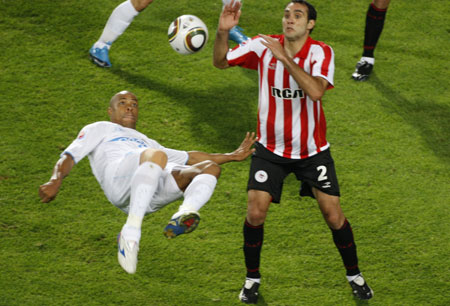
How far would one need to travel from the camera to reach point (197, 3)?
9.15 m

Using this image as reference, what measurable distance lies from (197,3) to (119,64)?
170 centimetres

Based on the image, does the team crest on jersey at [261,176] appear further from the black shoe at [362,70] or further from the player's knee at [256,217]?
the black shoe at [362,70]

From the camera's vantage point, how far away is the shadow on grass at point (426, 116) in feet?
A: 23.4

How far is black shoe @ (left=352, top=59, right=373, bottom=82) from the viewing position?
7.93 m

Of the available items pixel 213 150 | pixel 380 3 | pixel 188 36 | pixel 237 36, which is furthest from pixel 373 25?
pixel 188 36

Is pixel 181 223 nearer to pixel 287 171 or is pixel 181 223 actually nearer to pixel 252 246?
pixel 252 246

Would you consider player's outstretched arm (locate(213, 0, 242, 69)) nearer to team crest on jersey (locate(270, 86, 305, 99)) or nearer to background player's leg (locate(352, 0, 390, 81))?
team crest on jersey (locate(270, 86, 305, 99))

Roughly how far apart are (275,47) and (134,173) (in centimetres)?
124

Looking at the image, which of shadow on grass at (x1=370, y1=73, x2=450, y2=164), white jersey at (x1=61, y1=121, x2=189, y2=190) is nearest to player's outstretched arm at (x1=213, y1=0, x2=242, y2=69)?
white jersey at (x1=61, y1=121, x2=189, y2=190)

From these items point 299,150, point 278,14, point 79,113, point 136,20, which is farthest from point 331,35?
point 299,150

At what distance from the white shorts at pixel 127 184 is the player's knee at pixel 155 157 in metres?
0.10

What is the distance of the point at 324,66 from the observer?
4816 mm

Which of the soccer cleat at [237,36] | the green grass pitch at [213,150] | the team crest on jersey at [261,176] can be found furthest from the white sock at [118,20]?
the team crest on jersey at [261,176]

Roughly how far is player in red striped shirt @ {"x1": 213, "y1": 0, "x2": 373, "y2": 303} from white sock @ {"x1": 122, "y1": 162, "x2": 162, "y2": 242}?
79 cm
